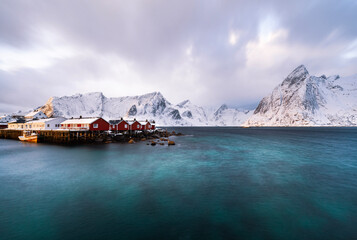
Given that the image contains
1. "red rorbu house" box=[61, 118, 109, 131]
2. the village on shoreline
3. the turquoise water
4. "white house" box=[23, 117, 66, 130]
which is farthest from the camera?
"white house" box=[23, 117, 66, 130]

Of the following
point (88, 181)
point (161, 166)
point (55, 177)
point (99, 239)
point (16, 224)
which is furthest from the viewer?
point (161, 166)

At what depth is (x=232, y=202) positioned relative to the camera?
13977 millimetres

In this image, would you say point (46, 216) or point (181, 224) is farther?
point (46, 216)

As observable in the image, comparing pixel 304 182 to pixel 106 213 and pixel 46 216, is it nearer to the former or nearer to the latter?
pixel 106 213

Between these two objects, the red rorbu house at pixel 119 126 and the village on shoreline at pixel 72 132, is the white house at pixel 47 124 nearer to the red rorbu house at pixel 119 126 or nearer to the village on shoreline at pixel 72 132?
the village on shoreline at pixel 72 132

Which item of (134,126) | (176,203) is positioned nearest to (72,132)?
(134,126)

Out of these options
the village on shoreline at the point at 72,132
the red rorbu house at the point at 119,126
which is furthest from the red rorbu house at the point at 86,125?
the red rorbu house at the point at 119,126

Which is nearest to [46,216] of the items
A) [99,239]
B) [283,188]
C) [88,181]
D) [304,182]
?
[99,239]

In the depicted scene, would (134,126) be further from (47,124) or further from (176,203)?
(176,203)

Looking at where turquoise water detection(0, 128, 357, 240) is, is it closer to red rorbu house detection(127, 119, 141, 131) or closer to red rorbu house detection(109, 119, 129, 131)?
red rorbu house detection(109, 119, 129, 131)

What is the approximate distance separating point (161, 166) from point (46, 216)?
15.3 m

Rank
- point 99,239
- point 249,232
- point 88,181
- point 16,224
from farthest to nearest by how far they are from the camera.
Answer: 1. point 88,181
2. point 16,224
3. point 249,232
4. point 99,239

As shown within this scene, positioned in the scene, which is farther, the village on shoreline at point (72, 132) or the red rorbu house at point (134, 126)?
the red rorbu house at point (134, 126)

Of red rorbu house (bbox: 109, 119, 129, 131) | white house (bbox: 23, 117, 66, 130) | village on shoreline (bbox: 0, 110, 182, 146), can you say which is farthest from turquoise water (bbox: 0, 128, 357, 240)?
red rorbu house (bbox: 109, 119, 129, 131)
